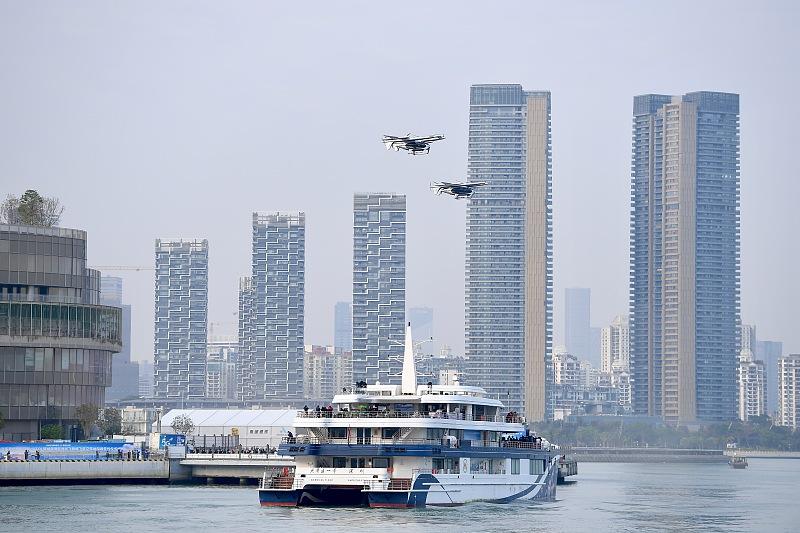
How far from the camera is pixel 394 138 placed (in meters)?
106

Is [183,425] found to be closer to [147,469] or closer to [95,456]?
[147,469]

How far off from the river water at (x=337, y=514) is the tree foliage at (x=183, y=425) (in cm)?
3985

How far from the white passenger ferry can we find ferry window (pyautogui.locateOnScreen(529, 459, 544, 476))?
7.53 m

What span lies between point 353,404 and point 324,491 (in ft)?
16.6

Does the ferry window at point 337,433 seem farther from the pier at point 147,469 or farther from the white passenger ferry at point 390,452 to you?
the pier at point 147,469

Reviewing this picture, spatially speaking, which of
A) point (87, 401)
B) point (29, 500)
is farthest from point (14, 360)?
point (29, 500)

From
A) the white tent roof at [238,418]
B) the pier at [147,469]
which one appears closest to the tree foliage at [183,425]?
the white tent roof at [238,418]

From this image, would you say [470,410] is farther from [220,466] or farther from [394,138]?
[220,466]

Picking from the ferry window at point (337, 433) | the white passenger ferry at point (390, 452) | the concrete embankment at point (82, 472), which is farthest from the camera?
the concrete embankment at point (82, 472)

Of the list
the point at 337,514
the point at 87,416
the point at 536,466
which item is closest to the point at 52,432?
the point at 87,416

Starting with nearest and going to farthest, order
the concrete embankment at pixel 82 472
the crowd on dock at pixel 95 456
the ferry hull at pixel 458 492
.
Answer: the ferry hull at pixel 458 492 < the concrete embankment at pixel 82 472 < the crowd on dock at pixel 95 456

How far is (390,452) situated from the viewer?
302 ft

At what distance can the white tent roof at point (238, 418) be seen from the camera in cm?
16325

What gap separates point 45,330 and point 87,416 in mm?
9152
